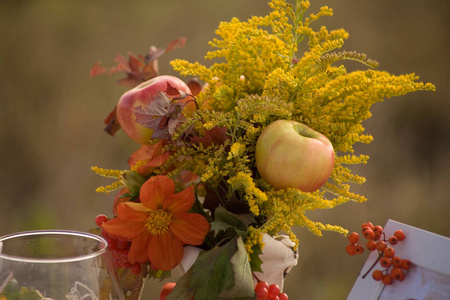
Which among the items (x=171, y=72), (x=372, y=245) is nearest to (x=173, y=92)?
(x=372, y=245)

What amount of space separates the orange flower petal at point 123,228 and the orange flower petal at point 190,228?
3 centimetres

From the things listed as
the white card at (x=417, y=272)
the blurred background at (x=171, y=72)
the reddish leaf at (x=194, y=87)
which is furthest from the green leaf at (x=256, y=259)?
the blurred background at (x=171, y=72)

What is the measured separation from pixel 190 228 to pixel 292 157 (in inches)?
4.6

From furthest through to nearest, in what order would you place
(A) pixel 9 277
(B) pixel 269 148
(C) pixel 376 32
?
(C) pixel 376 32 → (B) pixel 269 148 → (A) pixel 9 277

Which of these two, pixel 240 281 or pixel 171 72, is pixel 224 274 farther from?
pixel 171 72

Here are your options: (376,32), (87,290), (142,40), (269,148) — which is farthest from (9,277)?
(376,32)

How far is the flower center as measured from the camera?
1.48 feet

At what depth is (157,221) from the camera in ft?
1.48

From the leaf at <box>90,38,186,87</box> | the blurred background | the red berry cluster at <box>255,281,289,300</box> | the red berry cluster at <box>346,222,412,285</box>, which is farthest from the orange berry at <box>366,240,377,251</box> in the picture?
the blurred background

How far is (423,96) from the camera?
1000 millimetres

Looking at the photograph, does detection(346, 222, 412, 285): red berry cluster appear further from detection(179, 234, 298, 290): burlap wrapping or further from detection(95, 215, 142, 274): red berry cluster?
detection(95, 215, 142, 274): red berry cluster

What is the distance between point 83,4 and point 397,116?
69 cm

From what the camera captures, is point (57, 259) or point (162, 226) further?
point (162, 226)

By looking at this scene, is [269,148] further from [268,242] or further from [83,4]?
[83,4]
